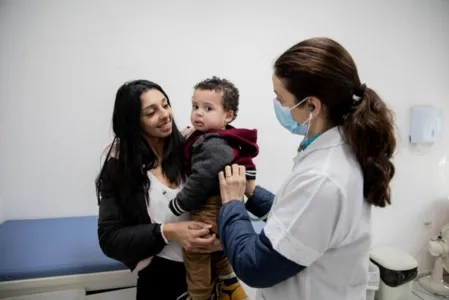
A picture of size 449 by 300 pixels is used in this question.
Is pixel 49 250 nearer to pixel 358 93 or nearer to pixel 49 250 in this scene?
pixel 49 250

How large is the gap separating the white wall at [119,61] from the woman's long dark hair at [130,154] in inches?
32.6

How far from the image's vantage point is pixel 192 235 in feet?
3.39

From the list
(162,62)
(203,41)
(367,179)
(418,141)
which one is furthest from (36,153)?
(418,141)

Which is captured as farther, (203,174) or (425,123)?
(425,123)

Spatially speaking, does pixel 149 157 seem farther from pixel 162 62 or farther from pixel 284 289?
pixel 162 62

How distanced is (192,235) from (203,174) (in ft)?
0.69

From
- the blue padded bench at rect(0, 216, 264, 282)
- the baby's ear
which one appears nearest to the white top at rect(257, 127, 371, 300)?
the baby's ear

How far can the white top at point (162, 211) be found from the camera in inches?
45.1

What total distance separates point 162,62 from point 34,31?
730 millimetres

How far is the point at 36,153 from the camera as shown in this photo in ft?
6.04

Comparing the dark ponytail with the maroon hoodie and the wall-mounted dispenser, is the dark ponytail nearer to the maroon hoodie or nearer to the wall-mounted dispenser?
the maroon hoodie

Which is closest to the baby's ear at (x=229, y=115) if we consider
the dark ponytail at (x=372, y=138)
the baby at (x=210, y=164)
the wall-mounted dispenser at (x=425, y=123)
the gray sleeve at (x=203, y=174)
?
the baby at (x=210, y=164)

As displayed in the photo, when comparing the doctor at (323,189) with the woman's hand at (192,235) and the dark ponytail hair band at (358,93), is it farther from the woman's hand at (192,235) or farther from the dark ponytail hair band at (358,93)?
the woman's hand at (192,235)

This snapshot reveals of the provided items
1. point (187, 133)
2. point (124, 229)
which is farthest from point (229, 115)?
point (124, 229)
